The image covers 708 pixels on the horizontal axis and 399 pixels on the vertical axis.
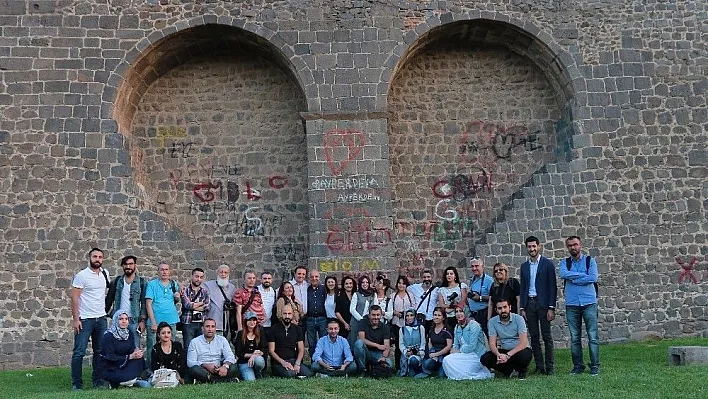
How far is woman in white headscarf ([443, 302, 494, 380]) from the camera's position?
374 inches

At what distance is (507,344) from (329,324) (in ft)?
7.06

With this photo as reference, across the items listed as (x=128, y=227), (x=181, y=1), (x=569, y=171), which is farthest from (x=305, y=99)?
(x=569, y=171)

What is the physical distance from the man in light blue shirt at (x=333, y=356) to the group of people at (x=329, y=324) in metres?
0.01

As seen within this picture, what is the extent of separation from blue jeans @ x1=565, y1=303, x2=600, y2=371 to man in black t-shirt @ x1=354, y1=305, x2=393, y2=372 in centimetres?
220

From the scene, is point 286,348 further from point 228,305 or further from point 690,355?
point 690,355

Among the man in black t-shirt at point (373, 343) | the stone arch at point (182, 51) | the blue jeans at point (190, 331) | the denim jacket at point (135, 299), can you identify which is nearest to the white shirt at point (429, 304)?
the man in black t-shirt at point (373, 343)

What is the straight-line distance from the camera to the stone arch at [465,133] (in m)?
14.5

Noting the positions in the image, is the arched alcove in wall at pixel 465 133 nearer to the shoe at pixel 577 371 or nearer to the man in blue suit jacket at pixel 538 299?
the man in blue suit jacket at pixel 538 299

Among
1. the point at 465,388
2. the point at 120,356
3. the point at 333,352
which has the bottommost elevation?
the point at 465,388

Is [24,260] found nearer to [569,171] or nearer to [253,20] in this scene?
[253,20]

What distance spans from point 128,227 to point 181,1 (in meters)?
3.91

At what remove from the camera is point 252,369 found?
32.4 feet

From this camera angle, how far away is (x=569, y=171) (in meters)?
13.9

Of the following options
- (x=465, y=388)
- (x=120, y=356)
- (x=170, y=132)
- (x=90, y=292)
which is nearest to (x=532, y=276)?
(x=465, y=388)
